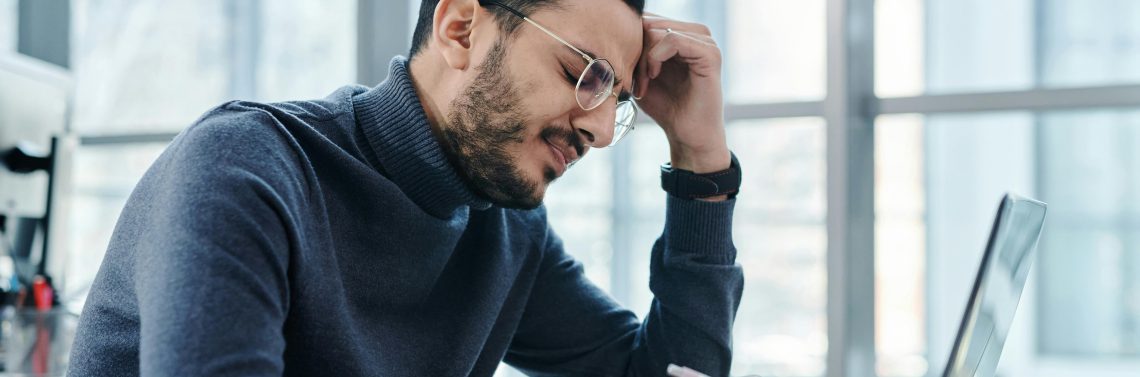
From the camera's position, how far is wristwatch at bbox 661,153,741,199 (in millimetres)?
1164

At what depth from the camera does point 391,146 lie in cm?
98

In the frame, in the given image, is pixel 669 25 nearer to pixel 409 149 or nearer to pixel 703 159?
pixel 703 159

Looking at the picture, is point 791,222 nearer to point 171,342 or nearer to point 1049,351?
point 1049,351

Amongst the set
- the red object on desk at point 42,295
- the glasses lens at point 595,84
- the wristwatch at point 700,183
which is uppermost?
the glasses lens at point 595,84

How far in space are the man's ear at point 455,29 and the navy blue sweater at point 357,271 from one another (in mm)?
59

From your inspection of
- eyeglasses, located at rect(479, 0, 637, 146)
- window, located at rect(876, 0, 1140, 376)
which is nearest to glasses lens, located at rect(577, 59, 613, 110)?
eyeglasses, located at rect(479, 0, 637, 146)

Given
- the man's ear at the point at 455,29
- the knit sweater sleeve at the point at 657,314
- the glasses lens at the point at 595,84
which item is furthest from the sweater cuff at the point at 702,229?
the man's ear at the point at 455,29

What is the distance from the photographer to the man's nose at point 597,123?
102 cm

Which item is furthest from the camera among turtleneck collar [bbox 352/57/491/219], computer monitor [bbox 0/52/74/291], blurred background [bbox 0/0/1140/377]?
blurred background [bbox 0/0/1140/377]

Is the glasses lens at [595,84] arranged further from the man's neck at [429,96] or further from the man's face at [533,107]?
the man's neck at [429,96]

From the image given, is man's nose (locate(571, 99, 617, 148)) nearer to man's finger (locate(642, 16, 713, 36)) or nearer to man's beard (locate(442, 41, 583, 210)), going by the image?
man's beard (locate(442, 41, 583, 210))

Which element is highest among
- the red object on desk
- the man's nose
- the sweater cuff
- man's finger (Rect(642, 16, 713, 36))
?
man's finger (Rect(642, 16, 713, 36))

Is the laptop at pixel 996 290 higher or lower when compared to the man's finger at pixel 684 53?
lower

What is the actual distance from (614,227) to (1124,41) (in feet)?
4.64
